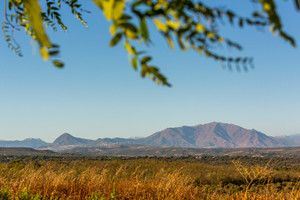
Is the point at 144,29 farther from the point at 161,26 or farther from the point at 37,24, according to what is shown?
the point at 37,24

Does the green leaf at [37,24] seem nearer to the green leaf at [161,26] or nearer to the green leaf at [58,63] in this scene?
the green leaf at [58,63]

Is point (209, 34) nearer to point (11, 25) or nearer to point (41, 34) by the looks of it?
point (41, 34)

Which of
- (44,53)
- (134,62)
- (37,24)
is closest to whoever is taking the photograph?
(37,24)

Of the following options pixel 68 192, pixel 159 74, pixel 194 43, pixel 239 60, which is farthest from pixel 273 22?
pixel 68 192

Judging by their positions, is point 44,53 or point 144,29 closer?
point 144,29

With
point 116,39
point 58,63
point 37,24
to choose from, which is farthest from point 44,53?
point 116,39

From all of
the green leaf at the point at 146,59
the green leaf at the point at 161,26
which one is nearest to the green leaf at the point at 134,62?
the green leaf at the point at 146,59

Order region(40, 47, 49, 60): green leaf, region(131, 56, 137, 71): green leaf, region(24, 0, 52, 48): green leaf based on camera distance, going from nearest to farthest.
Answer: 1. region(24, 0, 52, 48): green leaf
2. region(131, 56, 137, 71): green leaf
3. region(40, 47, 49, 60): green leaf

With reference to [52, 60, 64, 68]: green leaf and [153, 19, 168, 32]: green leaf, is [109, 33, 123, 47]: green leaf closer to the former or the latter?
[153, 19, 168, 32]: green leaf

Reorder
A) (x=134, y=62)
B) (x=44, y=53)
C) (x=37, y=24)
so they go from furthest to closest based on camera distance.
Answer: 1. (x=44, y=53)
2. (x=134, y=62)
3. (x=37, y=24)

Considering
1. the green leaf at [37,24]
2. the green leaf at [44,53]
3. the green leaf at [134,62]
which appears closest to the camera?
the green leaf at [37,24]

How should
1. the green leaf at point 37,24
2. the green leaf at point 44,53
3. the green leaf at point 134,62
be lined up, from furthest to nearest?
the green leaf at point 44,53, the green leaf at point 134,62, the green leaf at point 37,24

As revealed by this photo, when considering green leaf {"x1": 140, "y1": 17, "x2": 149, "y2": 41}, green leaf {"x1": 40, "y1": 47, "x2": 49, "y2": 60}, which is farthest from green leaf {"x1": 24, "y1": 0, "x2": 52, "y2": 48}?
green leaf {"x1": 140, "y1": 17, "x2": 149, "y2": 41}

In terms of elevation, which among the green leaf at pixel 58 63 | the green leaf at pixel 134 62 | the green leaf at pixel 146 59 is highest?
the green leaf at pixel 58 63
